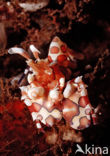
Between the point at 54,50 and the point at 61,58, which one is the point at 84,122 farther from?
the point at 54,50

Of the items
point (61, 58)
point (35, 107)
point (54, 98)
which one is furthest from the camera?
point (61, 58)

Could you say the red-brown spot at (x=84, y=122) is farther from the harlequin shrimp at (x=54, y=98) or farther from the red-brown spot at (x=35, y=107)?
the red-brown spot at (x=35, y=107)

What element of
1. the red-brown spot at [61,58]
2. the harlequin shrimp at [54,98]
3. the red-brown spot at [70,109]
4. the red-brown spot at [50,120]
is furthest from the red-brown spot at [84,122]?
the red-brown spot at [61,58]

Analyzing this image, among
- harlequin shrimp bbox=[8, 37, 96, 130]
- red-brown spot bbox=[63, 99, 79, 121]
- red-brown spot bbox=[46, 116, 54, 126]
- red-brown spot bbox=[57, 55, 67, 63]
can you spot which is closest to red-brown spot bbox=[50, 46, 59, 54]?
red-brown spot bbox=[57, 55, 67, 63]

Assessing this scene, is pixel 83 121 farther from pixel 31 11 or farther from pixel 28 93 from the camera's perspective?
pixel 31 11

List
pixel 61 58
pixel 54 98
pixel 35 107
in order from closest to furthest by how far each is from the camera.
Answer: pixel 54 98
pixel 35 107
pixel 61 58

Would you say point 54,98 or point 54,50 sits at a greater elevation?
point 54,50

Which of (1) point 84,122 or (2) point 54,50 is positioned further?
(2) point 54,50

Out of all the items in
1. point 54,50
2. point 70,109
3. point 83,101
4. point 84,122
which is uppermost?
point 54,50

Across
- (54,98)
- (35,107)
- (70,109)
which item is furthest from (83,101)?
(35,107)

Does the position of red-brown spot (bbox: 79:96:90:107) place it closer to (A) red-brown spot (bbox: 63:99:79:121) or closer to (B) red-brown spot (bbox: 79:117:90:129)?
(A) red-brown spot (bbox: 63:99:79:121)

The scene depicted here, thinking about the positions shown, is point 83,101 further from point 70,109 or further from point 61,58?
point 61,58
